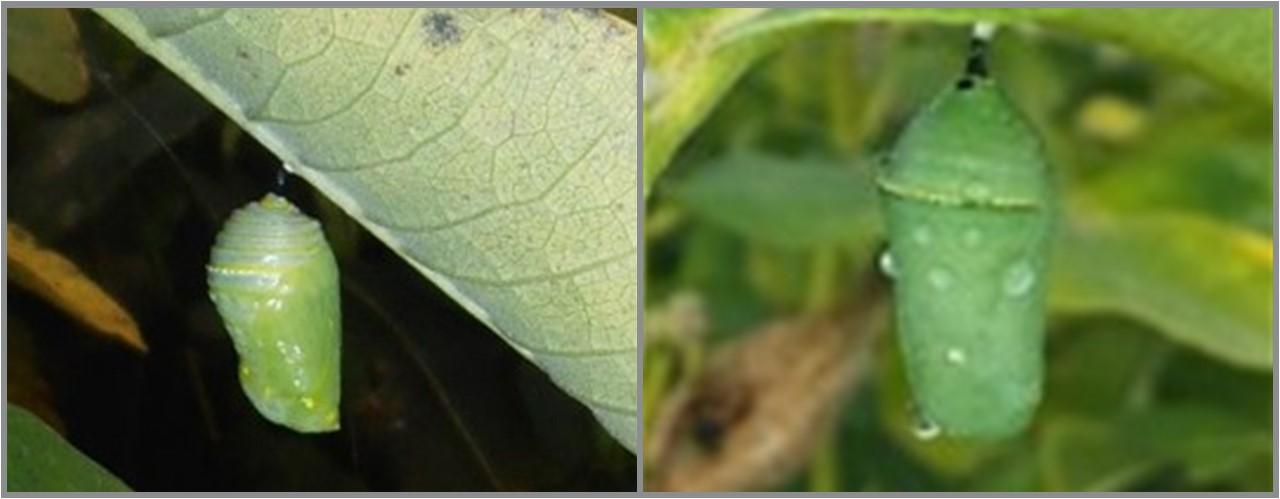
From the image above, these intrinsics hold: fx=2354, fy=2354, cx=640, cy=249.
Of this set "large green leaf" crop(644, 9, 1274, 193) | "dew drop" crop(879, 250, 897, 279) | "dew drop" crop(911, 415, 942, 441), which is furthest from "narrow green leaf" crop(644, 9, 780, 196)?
"dew drop" crop(911, 415, 942, 441)

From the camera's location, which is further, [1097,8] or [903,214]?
[903,214]

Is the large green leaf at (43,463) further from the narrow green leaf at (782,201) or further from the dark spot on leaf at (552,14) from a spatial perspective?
the narrow green leaf at (782,201)

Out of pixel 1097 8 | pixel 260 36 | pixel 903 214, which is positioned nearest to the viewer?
pixel 1097 8

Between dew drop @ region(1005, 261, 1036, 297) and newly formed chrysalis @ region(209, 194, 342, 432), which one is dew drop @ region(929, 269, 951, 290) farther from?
newly formed chrysalis @ region(209, 194, 342, 432)

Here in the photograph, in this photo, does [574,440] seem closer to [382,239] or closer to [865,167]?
[382,239]

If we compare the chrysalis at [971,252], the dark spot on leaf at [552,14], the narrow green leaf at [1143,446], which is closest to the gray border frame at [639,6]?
the dark spot on leaf at [552,14]

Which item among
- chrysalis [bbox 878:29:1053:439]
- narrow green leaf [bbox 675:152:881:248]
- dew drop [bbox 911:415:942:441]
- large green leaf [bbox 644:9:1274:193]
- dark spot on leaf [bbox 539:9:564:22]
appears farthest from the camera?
narrow green leaf [bbox 675:152:881:248]

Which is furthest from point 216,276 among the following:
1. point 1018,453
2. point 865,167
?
point 1018,453
